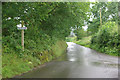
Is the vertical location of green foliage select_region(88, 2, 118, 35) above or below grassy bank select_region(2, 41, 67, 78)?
above

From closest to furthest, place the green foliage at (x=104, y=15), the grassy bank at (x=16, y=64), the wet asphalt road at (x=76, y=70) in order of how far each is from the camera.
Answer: the grassy bank at (x=16, y=64) < the wet asphalt road at (x=76, y=70) < the green foliage at (x=104, y=15)

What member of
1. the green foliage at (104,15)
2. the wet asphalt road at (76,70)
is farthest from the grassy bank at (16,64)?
the green foliage at (104,15)

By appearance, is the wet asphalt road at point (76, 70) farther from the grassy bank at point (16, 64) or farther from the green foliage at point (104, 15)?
the green foliage at point (104, 15)

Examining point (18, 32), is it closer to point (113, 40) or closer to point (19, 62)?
point (19, 62)

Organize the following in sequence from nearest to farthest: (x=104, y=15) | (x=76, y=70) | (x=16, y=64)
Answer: (x=16, y=64)
(x=76, y=70)
(x=104, y=15)

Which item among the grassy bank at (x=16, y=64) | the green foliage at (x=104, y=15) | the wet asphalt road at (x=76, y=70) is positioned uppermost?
the green foliage at (x=104, y=15)

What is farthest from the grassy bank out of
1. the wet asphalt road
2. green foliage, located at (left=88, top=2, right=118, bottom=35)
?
green foliage, located at (left=88, top=2, right=118, bottom=35)

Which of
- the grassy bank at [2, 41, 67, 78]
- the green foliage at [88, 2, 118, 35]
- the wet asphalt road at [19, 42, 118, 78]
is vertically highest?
the green foliage at [88, 2, 118, 35]

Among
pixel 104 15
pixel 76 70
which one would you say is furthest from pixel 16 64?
pixel 104 15

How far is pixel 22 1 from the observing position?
7152 mm

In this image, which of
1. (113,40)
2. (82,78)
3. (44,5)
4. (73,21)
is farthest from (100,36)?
(82,78)

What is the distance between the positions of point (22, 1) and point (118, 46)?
39.4 feet

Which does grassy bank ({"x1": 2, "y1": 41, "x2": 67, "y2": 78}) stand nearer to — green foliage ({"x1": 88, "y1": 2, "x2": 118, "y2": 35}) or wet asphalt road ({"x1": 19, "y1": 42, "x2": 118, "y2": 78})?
wet asphalt road ({"x1": 19, "y1": 42, "x2": 118, "y2": 78})

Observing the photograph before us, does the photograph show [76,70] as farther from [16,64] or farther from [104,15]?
[104,15]
